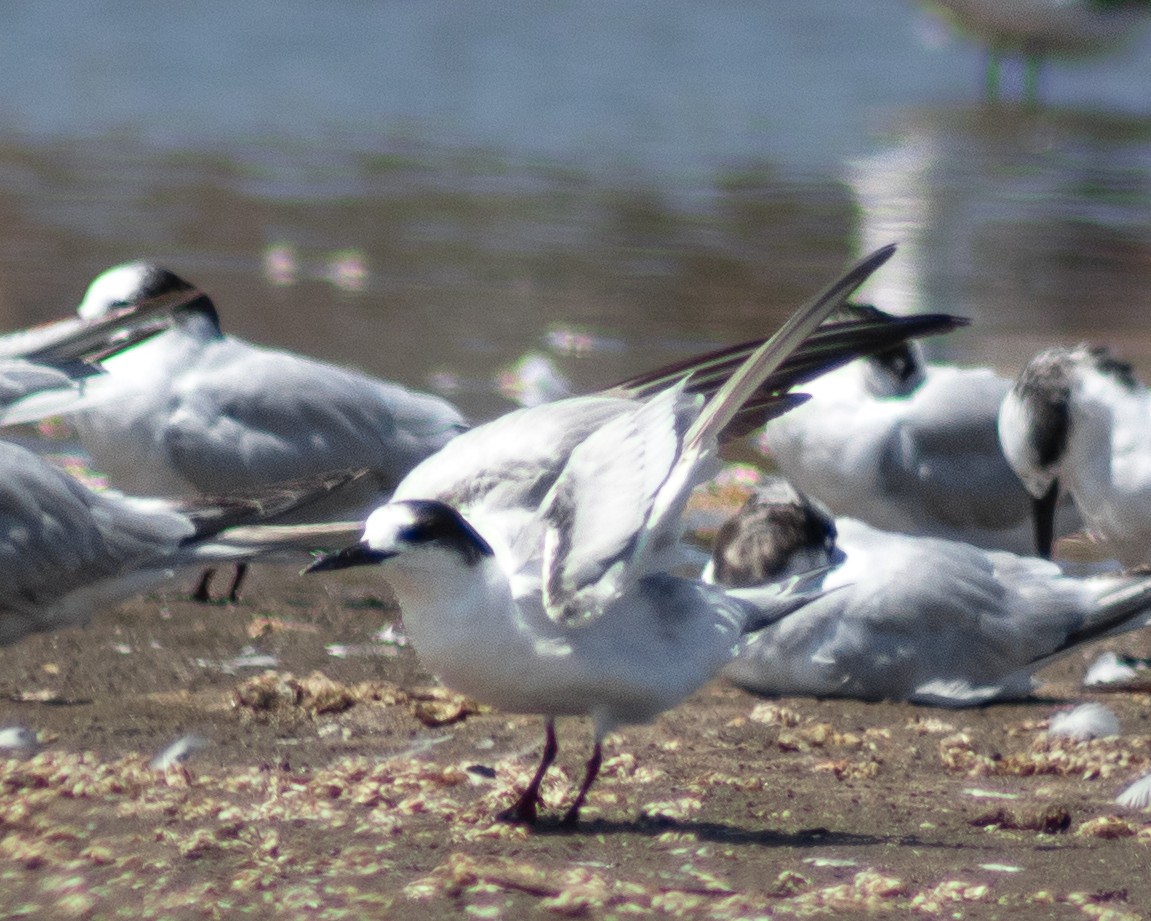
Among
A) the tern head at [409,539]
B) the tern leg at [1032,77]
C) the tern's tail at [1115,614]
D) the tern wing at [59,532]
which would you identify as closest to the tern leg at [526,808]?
the tern head at [409,539]

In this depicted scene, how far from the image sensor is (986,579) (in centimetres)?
523

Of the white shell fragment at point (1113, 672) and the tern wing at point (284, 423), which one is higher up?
the tern wing at point (284, 423)

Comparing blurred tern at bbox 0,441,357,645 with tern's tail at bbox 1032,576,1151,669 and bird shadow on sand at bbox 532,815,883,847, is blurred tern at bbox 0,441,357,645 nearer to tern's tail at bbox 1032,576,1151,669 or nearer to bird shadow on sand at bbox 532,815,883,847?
bird shadow on sand at bbox 532,815,883,847

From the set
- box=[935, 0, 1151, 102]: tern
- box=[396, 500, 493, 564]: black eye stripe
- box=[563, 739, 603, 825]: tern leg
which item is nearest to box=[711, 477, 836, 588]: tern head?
box=[563, 739, 603, 825]: tern leg

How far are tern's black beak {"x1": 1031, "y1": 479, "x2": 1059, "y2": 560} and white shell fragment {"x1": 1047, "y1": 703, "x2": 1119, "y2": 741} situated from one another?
1.63m

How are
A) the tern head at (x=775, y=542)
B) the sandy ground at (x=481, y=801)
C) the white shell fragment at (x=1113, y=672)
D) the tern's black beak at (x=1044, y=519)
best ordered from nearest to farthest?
the sandy ground at (x=481, y=801) → the tern head at (x=775, y=542) → the white shell fragment at (x=1113, y=672) → the tern's black beak at (x=1044, y=519)

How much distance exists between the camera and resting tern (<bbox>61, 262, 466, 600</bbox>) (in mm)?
5684

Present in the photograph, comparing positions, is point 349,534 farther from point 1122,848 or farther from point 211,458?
point 1122,848

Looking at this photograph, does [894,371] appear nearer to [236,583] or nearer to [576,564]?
[236,583]

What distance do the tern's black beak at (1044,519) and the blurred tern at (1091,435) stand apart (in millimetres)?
64

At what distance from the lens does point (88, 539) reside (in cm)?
461

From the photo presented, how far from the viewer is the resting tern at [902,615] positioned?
4.95 metres

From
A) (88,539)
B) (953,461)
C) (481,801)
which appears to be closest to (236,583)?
(88,539)

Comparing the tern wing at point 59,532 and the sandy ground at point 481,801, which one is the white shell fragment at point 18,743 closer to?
the sandy ground at point 481,801
